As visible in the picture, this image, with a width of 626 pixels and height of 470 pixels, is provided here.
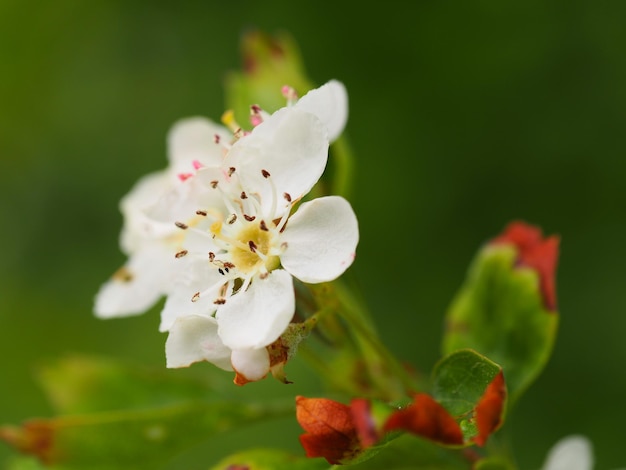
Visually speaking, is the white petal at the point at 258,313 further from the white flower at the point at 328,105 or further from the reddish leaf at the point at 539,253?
the reddish leaf at the point at 539,253

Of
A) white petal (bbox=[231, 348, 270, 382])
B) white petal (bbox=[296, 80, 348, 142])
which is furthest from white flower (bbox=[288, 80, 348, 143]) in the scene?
white petal (bbox=[231, 348, 270, 382])

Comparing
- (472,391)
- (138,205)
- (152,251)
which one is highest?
(138,205)

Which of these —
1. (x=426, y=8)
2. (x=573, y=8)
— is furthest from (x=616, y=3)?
(x=426, y=8)

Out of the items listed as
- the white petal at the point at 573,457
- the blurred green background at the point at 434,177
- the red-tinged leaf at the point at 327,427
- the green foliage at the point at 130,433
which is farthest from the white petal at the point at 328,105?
the blurred green background at the point at 434,177

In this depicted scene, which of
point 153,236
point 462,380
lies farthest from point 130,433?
point 462,380

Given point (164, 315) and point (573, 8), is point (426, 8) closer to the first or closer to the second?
point (573, 8)

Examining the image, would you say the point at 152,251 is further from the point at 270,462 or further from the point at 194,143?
the point at 270,462
